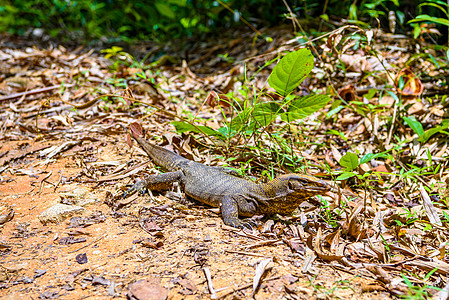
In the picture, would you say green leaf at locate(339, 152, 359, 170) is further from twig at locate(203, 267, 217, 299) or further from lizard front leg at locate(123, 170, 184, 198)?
twig at locate(203, 267, 217, 299)

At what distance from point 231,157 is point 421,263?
239cm

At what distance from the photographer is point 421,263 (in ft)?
8.86

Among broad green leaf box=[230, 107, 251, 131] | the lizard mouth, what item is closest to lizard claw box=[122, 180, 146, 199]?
broad green leaf box=[230, 107, 251, 131]

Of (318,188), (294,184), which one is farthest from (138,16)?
(318,188)

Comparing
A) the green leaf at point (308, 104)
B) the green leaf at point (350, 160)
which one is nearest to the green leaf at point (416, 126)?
the green leaf at point (350, 160)

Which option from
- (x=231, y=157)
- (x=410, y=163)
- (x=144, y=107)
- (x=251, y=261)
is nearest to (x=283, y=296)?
(x=251, y=261)

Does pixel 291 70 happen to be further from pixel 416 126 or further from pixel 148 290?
pixel 148 290

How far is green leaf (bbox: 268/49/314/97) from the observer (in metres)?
3.52

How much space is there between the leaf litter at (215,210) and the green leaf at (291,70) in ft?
2.47

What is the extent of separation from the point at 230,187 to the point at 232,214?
38 cm

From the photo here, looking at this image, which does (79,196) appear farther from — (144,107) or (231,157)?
(144,107)

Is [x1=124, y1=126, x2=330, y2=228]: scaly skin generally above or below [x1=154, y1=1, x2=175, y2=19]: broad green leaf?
below

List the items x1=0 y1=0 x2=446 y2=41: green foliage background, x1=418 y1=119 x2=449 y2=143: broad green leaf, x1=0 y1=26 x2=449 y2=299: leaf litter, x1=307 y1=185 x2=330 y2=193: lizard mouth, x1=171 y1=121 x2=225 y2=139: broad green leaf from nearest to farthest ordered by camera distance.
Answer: x1=0 y1=26 x2=449 y2=299: leaf litter < x1=307 y1=185 x2=330 y2=193: lizard mouth < x1=171 y1=121 x2=225 y2=139: broad green leaf < x1=418 y1=119 x2=449 y2=143: broad green leaf < x1=0 y1=0 x2=446 y2=41: green foliage background

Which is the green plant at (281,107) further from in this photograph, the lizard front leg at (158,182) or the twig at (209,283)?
the twig at (209,283)
